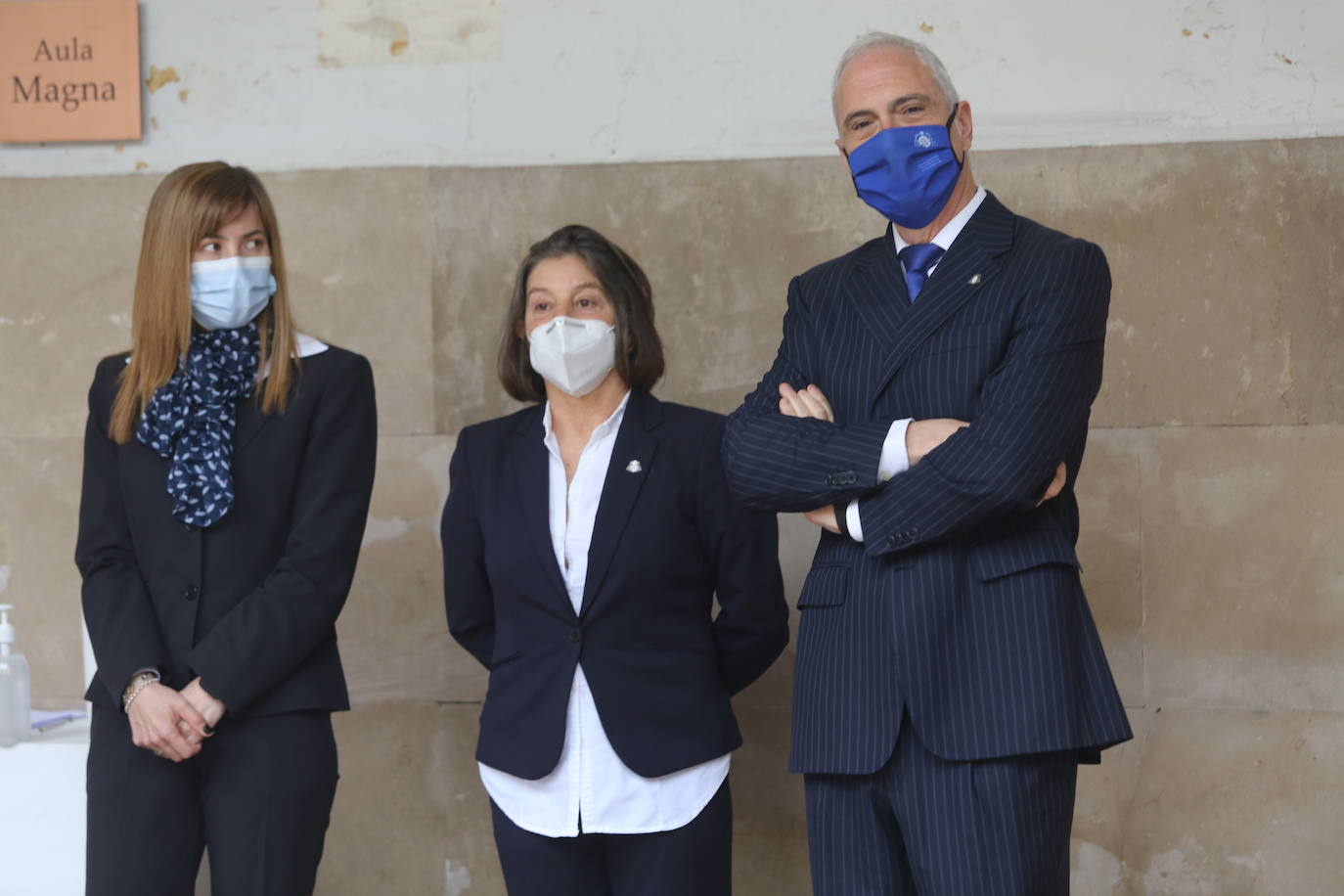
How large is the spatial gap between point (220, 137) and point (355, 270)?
51 centimetres

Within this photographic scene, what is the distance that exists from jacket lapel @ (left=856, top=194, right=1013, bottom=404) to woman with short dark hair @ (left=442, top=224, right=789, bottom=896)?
1.86ft

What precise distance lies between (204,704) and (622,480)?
847mm

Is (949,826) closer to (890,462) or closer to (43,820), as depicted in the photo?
(890,462)

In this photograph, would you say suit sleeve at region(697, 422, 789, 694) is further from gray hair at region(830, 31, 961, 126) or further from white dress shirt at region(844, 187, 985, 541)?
gray hair at region(830, 31, 961, 126)

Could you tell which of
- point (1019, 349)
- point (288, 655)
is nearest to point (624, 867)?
point (288, 655)

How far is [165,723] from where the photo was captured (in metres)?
2.45

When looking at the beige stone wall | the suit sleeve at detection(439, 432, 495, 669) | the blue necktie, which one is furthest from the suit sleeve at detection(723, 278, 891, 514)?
the beige stone wall

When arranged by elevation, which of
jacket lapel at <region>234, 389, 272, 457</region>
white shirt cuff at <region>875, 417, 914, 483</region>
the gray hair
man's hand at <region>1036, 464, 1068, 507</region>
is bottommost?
man's hand at <region>1036, 464, 1068, 507</region>

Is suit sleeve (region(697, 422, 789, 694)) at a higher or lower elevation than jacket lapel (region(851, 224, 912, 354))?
lower

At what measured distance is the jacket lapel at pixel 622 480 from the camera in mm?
2607

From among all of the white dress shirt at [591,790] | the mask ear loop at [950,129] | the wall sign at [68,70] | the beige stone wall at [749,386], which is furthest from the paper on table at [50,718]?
the mask ear loop at [950,129]

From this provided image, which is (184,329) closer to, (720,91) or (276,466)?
(276,466)

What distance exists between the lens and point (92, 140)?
388cm

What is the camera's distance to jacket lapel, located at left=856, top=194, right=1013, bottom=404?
2.20 metres
